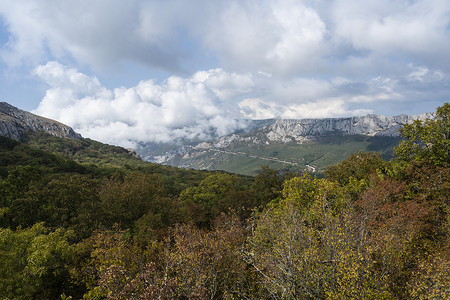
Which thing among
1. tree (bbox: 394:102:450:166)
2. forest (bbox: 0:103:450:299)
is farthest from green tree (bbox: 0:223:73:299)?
tree (bbox: 394:102:450:166)

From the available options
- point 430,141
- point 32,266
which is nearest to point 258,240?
point 32,266

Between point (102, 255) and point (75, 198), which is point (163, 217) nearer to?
point (75, 198)

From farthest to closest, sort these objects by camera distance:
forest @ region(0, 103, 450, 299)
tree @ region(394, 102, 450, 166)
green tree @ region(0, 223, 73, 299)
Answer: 1. tree @ region(394, 102, 450, 166)
2. green tree @ region(0, 223, 73, 299)
3. forest @ region(0, 103, 450, 299)

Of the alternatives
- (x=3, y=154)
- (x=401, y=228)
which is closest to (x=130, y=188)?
(x=401, y=228)

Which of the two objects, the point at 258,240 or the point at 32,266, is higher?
the point at 258,240

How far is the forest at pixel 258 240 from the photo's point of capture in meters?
14.7

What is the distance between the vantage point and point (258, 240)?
954 inches

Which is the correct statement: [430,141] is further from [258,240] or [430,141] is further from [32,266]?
[32,266]

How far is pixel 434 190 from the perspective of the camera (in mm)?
30281

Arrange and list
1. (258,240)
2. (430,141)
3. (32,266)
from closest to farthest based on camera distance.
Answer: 1. (32,266)
2. (258,240)
3. (430,141)

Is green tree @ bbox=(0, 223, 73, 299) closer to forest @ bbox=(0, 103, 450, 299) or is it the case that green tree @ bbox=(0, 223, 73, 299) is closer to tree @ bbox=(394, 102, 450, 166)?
forest @ bbox=(0, 103, 450, 299)

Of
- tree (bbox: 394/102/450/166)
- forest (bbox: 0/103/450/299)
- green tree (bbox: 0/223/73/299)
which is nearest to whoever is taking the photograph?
forest (bbox: 0/103/450/299)

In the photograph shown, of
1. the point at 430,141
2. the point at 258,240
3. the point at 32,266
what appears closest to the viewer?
the point at 32,266

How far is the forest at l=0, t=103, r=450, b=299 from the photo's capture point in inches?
579
